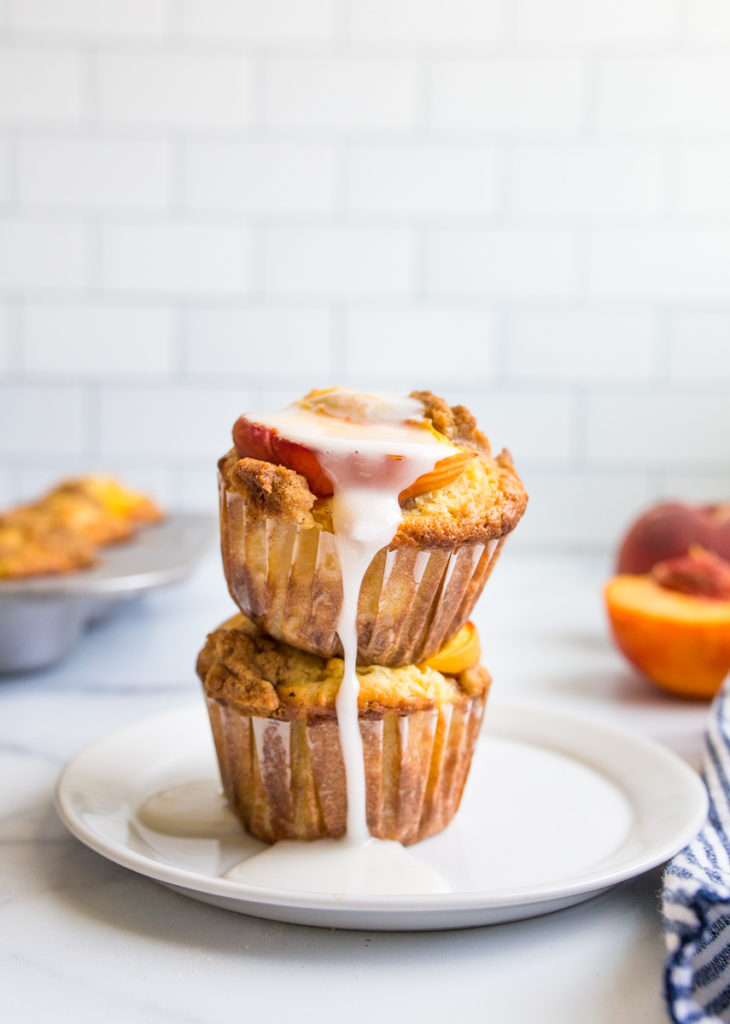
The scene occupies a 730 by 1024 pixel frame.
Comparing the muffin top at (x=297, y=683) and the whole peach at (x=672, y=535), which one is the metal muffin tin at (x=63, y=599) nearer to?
the muffin top at (x=297, y=683)

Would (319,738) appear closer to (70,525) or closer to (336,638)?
(336,638)

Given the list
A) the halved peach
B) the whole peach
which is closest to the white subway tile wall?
the whole peach

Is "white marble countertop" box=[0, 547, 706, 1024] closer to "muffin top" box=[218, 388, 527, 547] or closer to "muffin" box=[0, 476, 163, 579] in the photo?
"muffin top" box=[218, 388, 527, 547]

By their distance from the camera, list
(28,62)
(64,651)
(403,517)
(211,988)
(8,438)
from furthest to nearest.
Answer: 1. (8,438)
2. (28,62)
3. (64,651)
4. (403,517)
5. (211,988)

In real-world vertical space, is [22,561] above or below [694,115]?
below

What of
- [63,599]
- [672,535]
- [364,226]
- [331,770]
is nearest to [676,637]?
[672,535]

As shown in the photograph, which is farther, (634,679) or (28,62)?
(28,62)

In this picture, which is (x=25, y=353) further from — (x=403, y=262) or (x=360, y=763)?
(x=360, y=763)

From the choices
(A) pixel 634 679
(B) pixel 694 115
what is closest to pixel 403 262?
(B) pixel 694 115

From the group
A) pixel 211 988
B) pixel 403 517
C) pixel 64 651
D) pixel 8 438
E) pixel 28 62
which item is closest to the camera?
pixel 211 988
